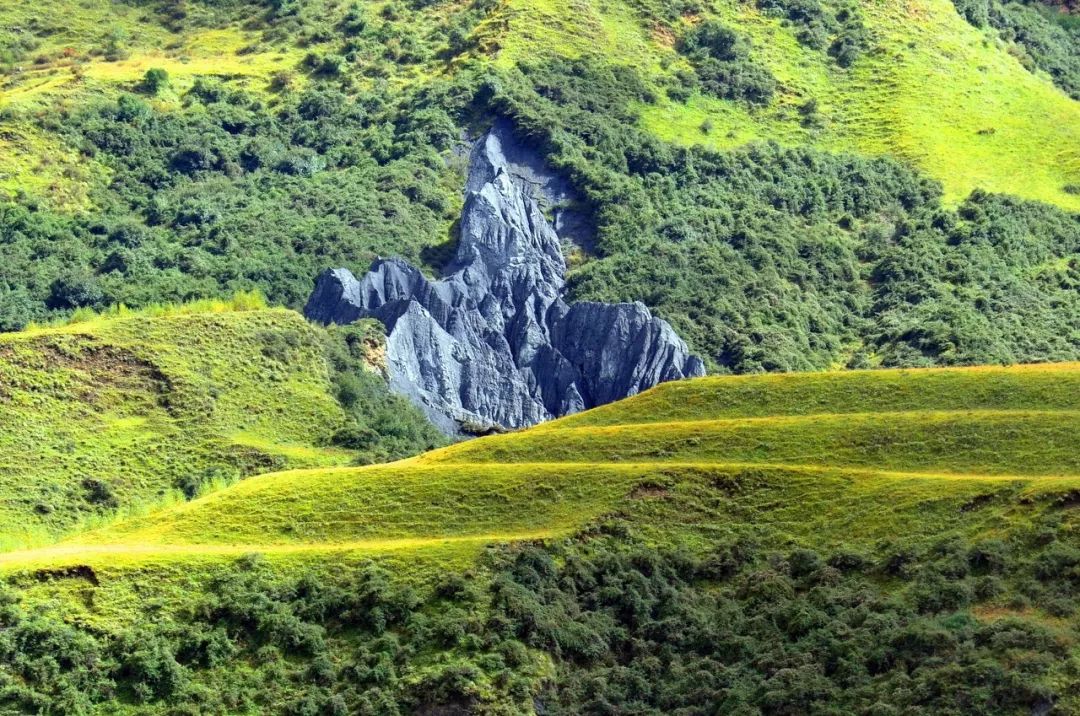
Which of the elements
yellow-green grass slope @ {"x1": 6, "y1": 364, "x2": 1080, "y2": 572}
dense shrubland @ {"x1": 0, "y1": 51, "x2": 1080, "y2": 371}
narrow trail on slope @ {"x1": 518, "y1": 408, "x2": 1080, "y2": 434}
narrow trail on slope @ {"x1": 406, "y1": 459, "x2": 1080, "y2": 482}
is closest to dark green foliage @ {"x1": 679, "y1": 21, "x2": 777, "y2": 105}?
dense shrubland @ {"x1": 0, "y1": 51, "x2": 1080, "y2": 371}

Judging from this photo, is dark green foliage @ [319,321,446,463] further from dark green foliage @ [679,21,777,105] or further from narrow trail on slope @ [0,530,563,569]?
dark green foliage @ [679,21,777,105]

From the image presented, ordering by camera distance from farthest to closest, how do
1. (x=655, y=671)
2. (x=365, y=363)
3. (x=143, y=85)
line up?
(x=143, y=85), (x=365, y=363), (x=655, y=671)

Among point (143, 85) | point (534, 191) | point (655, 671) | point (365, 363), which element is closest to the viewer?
point (655, 671)

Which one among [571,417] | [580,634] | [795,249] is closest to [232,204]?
[795,249]

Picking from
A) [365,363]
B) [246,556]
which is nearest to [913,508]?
[246,556]

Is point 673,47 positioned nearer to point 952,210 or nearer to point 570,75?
point 570,75

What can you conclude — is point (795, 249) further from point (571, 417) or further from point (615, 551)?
point (615, 551)

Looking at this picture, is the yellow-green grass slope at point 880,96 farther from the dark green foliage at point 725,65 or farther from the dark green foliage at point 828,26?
the dark green foliage at point 725,65
